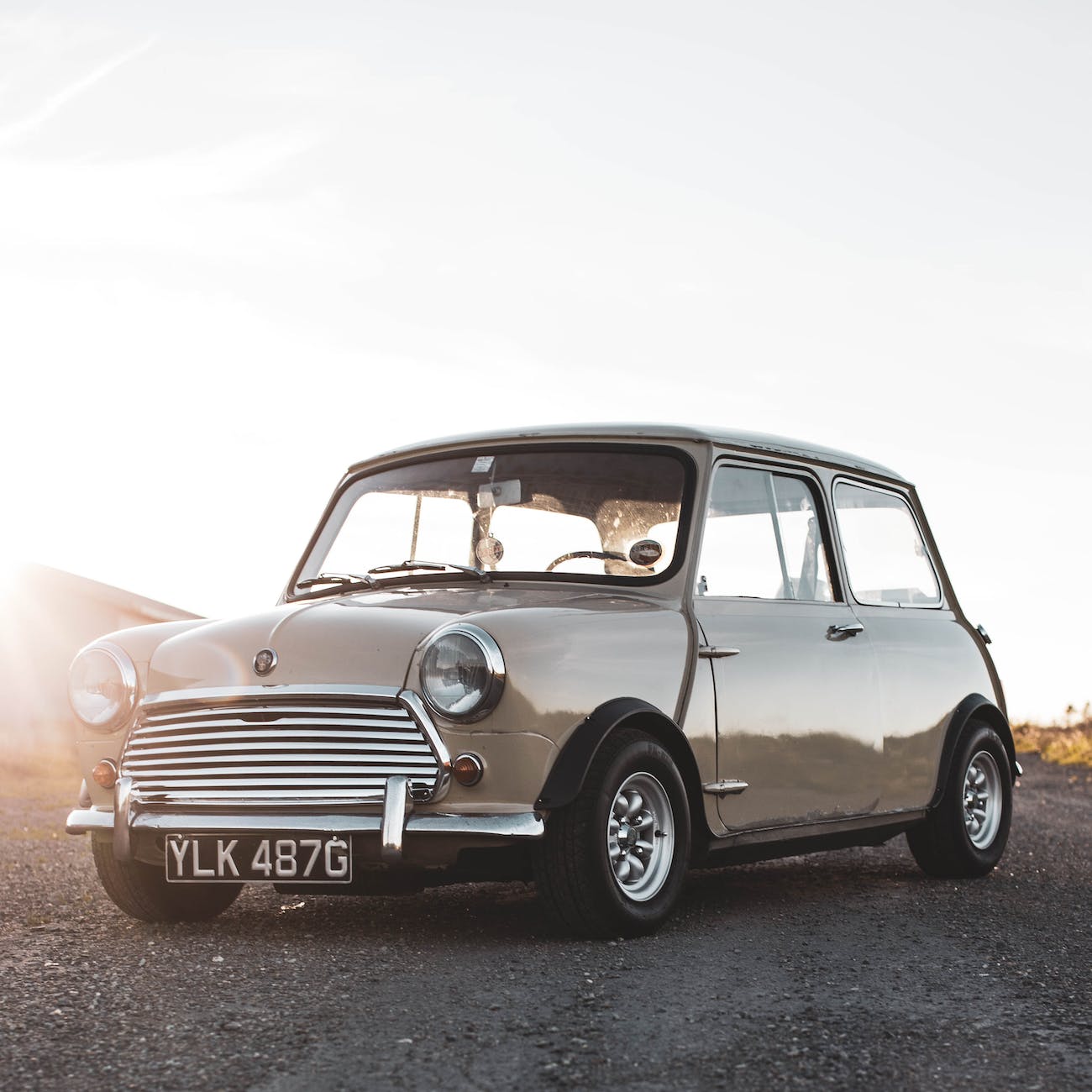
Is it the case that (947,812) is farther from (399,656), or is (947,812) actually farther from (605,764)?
(399,656)

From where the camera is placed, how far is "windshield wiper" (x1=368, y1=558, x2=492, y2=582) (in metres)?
6.26

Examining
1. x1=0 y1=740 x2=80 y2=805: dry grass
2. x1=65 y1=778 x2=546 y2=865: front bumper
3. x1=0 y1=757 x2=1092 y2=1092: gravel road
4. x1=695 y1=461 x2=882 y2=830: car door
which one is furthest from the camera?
x1=0 y1=740 x2=80 y2=805: dry grass

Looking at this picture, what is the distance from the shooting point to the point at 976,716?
323 inches

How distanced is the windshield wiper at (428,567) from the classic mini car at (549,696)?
1 cm

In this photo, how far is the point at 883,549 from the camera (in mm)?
7906

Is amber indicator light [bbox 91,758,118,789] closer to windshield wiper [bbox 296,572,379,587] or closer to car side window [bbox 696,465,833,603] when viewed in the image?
windshield wiper [bbox 296,572,379,587]

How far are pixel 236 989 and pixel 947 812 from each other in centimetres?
435

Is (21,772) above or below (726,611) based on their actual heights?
below

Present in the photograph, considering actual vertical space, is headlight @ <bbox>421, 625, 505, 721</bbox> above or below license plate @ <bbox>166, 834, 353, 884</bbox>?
above

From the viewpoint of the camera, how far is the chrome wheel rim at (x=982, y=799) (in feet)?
26.6

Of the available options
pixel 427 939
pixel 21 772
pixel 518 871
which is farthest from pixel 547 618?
pixel 21 772

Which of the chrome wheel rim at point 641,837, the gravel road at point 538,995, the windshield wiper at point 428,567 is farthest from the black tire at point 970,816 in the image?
the windshield wiper at point 428,567

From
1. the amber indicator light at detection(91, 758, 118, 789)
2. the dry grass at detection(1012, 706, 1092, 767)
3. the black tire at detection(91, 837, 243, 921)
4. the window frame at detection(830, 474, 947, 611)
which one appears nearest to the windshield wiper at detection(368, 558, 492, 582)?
the amber indicator light at detection(91, 758, 118, 789)

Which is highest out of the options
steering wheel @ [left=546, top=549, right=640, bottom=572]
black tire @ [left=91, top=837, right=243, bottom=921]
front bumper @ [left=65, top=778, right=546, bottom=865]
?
steering wheel @ [left=546, top=549, right=640, bottom=572]
